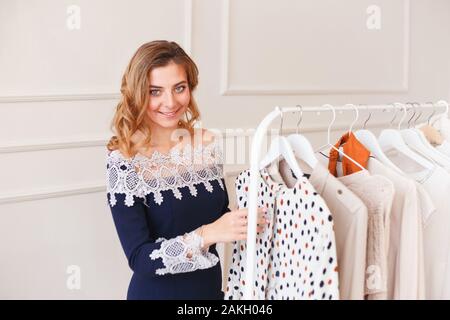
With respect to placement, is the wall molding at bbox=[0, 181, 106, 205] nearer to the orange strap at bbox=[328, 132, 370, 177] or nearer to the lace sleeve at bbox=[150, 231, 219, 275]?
the lace sleeve at bbox=[150, 231, 219, 275]

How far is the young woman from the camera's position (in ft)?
5.17

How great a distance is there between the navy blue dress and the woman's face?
11cm

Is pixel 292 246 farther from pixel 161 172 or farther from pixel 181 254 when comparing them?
pixel 161 172

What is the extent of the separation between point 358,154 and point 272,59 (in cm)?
139

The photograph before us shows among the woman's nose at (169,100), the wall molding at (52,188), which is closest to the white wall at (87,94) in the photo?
the wall molding at (52,188)

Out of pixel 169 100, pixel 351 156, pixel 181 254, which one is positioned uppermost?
pixel 169 100

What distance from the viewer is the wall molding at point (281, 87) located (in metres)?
2.52

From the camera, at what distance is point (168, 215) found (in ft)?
5.51

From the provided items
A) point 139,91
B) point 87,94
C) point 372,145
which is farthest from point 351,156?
point 87,94

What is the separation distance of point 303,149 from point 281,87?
1.40 metres

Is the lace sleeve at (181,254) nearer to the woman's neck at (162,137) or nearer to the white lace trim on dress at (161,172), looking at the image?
the white lace trim on dress at (161,172)

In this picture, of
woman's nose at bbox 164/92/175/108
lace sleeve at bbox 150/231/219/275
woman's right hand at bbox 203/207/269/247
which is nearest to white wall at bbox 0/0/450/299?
woman's nose at bbox 164/92/175/108

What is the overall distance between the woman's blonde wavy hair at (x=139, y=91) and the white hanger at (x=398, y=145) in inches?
23.4
